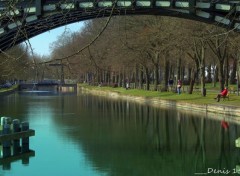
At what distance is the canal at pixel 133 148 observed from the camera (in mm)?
17375

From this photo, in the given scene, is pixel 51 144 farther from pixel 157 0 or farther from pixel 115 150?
pixel 157 0

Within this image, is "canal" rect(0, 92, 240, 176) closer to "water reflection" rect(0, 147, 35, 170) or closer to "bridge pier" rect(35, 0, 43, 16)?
"water reflection" rect(0, 147, 35, 170)

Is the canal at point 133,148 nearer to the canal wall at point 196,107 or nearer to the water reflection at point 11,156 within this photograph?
the water reflection at point 11,156

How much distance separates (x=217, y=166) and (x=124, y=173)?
11.8 ft

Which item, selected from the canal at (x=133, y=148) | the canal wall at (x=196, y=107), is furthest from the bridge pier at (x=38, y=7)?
the canal wall at (x=196, y=107)

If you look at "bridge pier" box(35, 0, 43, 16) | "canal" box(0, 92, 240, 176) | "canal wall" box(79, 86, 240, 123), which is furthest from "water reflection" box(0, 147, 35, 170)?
"canal wall" box(79, 86, 240, 123)

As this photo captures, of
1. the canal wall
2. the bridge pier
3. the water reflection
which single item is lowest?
the water reflection

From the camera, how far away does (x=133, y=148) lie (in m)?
21.9

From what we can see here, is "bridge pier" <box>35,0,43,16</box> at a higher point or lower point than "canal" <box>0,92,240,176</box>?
higher

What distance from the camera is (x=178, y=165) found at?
Answer: 18.1 meters

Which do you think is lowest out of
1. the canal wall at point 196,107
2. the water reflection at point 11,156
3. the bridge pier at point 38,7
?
the water reflection at point 11,156

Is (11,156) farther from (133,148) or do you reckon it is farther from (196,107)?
(196,107)

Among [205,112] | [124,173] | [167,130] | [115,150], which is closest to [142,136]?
[167,130]

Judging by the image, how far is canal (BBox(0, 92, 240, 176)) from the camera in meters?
17.4
